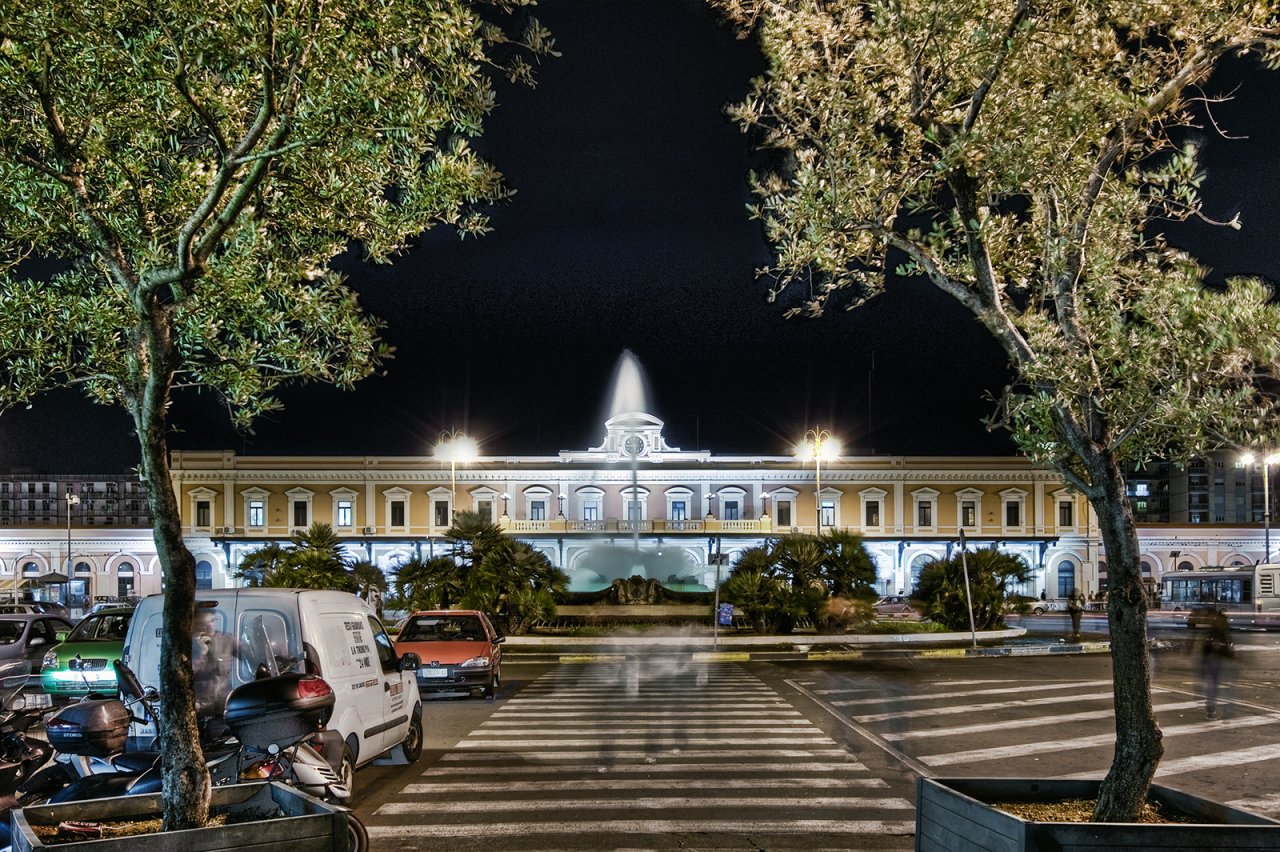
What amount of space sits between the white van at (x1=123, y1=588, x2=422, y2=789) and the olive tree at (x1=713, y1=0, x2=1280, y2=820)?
4.87m

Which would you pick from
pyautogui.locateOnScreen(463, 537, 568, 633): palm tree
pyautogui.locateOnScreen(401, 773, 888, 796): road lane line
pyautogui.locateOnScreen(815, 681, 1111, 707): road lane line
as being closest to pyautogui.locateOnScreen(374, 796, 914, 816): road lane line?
pyautogui.locateOnScreen(401, 773, 888, 796): road lane line

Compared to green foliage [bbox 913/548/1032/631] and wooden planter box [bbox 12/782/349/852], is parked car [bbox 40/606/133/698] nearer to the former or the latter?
wooden planter box [bbox 12/782/349/852]

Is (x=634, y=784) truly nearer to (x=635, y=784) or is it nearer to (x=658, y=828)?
(x=635, y=784)

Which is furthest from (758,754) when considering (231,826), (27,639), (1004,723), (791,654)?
(27,639)

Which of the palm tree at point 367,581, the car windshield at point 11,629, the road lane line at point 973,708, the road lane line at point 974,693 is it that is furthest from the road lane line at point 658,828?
the palm tree at point 367,581

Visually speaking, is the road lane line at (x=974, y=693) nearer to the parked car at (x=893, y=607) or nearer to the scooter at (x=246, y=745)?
the scooter at (x=246, y=745)

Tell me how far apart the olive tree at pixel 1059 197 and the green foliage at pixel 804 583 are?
2246 cm

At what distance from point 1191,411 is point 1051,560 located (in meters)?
63.1

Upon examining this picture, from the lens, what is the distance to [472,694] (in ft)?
55.5

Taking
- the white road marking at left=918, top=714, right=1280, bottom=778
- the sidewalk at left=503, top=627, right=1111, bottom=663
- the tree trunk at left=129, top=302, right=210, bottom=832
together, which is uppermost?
the tree trunk at left=129, top=302, right=210, bottom=832

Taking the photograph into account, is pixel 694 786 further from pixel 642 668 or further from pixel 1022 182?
pixel 642 668

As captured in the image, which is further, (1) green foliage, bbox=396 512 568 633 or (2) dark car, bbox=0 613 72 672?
(1) green foliage, bbox=396 512 568 633

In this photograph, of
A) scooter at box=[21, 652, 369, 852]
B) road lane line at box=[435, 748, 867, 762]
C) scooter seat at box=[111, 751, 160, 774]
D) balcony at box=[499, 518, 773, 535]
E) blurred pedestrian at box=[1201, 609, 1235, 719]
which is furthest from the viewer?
balcony at box=[499, 518, 773, 535]

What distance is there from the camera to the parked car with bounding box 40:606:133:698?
14812 millimetres
